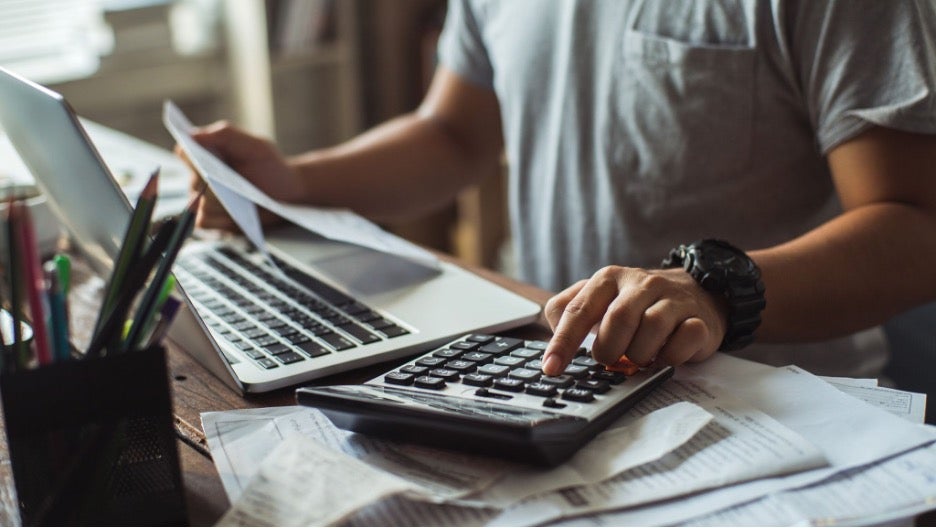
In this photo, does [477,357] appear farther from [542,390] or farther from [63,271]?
[63,271]

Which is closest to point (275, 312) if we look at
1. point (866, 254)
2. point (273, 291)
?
point (273, 291)

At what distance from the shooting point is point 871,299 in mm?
908

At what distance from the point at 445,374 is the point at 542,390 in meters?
0.07

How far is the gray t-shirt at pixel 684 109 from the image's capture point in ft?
3.13

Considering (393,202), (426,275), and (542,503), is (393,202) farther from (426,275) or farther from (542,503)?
(542,503)

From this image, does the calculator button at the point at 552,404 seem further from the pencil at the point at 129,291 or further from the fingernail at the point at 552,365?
the pencil at the point at 129,291

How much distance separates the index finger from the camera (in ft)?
2.20

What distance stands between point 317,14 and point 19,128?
6.16 feet

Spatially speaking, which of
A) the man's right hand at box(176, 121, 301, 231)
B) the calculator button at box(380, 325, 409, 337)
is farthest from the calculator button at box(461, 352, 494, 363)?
the man's right hand at box(176, 121, 301, 231)

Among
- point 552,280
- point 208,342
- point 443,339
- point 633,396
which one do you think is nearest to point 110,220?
point 208,342

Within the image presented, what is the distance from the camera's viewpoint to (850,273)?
893 millimetres

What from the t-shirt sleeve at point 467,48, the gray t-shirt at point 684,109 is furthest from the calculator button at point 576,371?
the t-shirt sleeve at point 467,48

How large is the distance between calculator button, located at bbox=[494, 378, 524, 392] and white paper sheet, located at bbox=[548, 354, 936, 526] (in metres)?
0.12

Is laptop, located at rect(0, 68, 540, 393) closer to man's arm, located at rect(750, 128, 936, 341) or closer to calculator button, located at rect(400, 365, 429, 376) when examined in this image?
calculator button, located at rect(400, 365, 429, 376)
